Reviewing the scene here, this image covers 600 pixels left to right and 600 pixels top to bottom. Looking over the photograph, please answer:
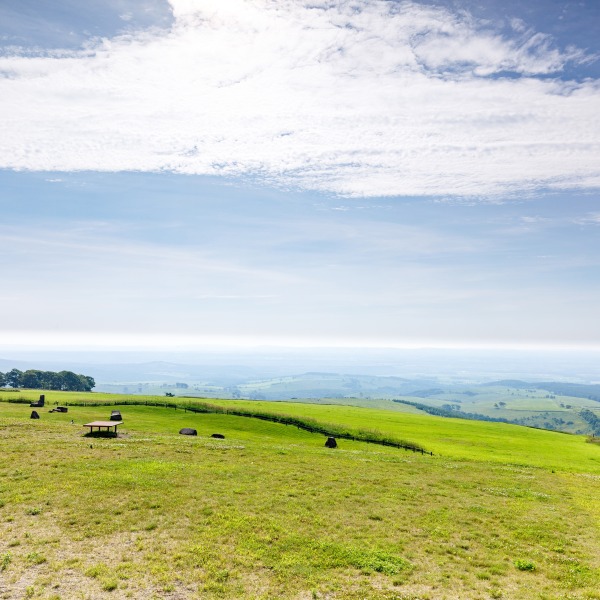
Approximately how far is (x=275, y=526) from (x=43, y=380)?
184279mm

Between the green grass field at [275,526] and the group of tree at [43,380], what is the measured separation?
494ft

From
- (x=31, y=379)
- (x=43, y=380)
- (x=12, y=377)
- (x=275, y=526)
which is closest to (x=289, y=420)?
(x=275, y=526)

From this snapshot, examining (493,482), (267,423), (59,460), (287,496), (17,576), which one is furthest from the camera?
(267,423)

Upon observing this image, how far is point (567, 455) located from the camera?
206ft

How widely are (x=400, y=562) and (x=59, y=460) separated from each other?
26.0m

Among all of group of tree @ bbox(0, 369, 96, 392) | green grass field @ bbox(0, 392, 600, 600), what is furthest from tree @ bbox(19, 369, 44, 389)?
green grass field @ bbox(0, 392, 600, 600)

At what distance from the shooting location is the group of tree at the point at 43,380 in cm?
16575

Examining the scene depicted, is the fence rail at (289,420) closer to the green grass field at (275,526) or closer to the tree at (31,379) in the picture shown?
the green grass field at (275,526)

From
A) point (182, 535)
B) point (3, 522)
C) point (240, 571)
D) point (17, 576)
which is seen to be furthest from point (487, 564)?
point (3, 522)

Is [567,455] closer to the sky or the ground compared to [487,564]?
closer to the ground

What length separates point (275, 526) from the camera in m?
21.2

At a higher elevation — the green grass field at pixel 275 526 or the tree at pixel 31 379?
the green grass field at pixel 275 526

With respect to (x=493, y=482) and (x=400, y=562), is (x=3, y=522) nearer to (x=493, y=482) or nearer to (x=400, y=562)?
(x=400, y=562)

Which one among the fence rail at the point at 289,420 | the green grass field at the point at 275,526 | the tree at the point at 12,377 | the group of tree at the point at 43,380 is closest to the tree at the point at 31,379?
the group of tree at the point at 43,380
